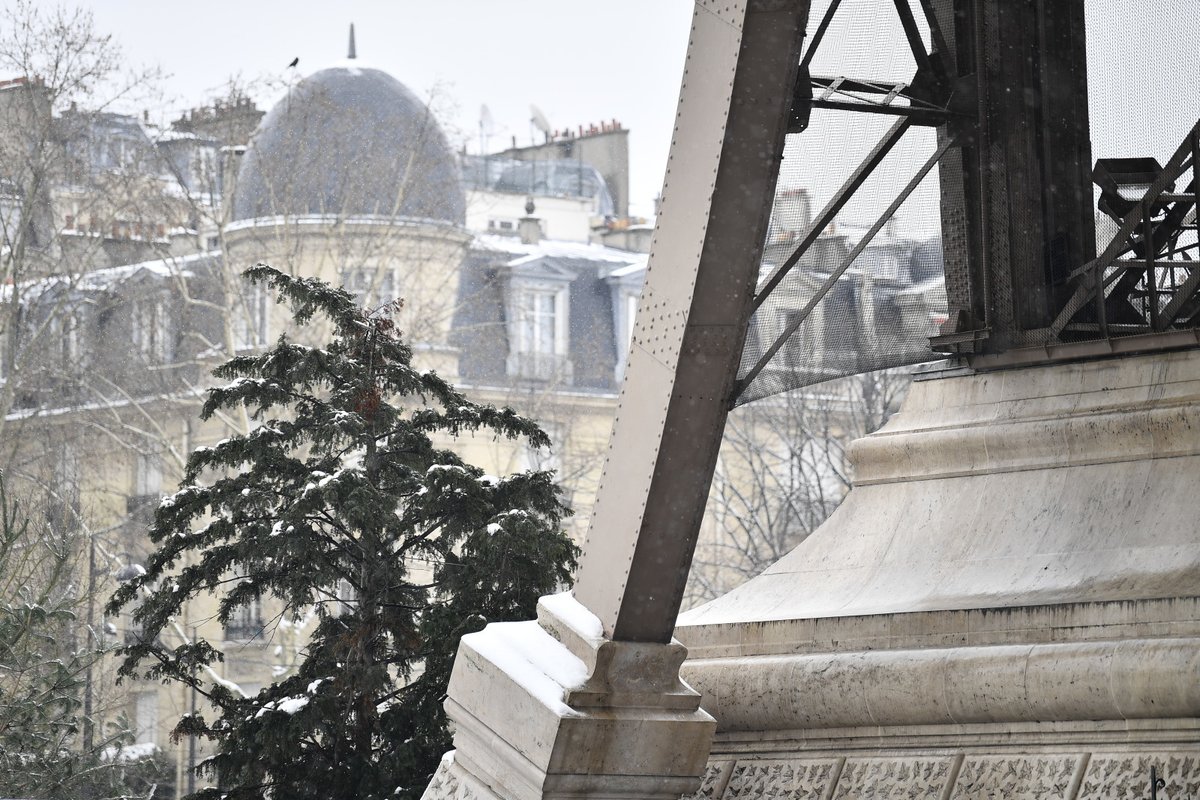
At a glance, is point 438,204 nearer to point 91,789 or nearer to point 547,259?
point 547,259

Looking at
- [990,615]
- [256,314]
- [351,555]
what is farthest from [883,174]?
[256,314]

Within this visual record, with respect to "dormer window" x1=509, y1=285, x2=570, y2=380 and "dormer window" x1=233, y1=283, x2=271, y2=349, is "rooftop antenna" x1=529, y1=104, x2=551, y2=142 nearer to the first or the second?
"dormer window" x1=509, y1=285, x2=570, y2=380

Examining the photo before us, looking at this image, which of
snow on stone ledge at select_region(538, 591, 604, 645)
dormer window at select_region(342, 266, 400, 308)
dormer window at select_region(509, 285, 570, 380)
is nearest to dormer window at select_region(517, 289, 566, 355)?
dormer window at select_region(509, 285, 570, 380)

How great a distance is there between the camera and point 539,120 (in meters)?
56.6

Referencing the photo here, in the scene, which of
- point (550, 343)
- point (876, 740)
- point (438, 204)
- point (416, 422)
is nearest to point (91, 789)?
point (416, 422)

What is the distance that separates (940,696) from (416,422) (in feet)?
15.0

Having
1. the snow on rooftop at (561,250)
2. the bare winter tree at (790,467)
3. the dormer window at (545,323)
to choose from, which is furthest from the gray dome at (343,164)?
the snow on rooftop at (561,250)

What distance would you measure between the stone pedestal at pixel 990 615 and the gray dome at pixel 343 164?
2264 centimetres

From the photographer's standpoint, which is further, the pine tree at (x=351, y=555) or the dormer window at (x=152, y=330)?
the dormer window at (x=152, y=330)

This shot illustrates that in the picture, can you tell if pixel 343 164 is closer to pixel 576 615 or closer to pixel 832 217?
pixel 832 217

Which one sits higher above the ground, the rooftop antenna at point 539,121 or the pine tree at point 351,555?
the rooftop antenna at point 539,121

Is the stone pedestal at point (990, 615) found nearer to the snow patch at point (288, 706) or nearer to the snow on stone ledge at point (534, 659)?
the snow on stone ledge at point (534, 659)

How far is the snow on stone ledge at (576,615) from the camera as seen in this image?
21.5 ft

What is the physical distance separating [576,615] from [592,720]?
47 centimetres
